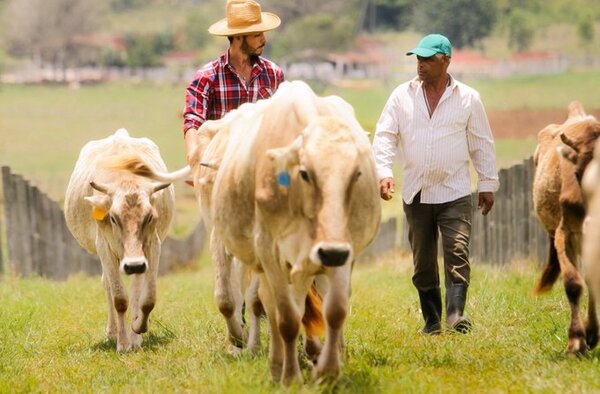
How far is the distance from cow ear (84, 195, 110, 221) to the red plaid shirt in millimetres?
959

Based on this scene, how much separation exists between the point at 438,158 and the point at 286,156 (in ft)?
9.67

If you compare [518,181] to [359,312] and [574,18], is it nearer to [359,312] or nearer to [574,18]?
[359,312]

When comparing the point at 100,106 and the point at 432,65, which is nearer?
the point at 432,65

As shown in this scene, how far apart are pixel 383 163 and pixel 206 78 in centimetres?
161

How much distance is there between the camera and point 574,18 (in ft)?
326

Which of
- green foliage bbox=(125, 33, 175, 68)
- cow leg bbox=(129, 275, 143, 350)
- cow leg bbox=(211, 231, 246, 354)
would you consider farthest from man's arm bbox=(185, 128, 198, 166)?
green foliage bbox=(125, 33, 175, 68)

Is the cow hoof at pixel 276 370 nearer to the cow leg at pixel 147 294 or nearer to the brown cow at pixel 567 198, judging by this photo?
the brown cow at pixel 567 198

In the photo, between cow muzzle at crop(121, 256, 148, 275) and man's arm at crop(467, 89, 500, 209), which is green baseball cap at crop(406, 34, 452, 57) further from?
cow muzzle at crop(121, 256, 148, 275)

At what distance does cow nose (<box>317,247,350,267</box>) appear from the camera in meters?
6.33

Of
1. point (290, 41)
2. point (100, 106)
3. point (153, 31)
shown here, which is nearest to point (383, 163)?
point (100, 106)

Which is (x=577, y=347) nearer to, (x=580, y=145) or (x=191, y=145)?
(x=580, y=145)

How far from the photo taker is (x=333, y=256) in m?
6.34

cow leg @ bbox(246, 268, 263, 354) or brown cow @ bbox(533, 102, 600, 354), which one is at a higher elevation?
brown cow @ bbox(533, 102, 600, 354)

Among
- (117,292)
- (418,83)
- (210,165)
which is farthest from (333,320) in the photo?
(117,292)
